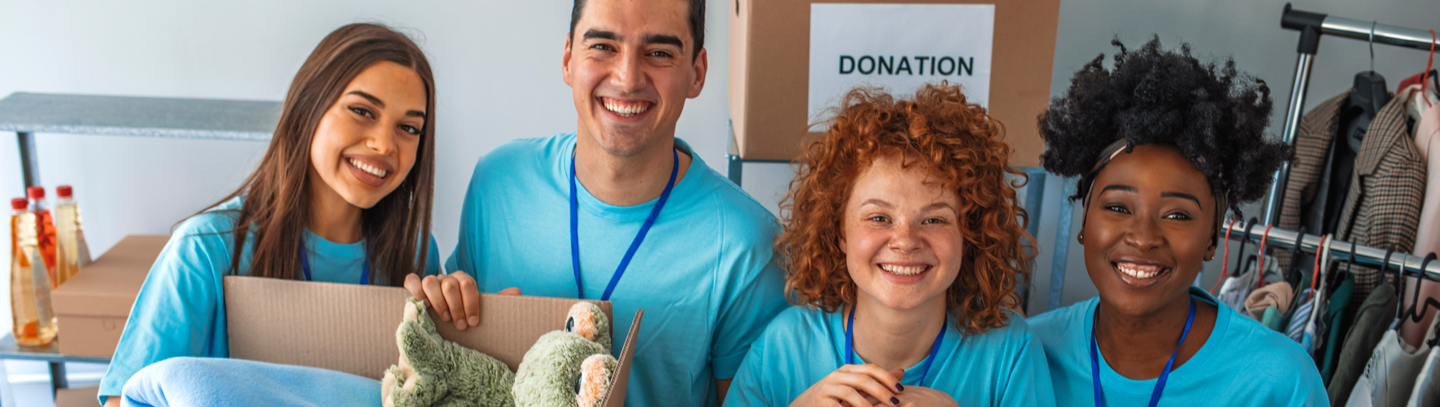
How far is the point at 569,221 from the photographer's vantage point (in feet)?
4.50

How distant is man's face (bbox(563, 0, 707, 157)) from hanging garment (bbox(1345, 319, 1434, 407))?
1318 mm

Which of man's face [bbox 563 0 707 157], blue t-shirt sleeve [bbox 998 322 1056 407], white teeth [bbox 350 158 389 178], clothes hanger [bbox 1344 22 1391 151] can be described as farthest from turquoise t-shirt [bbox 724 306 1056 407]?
clothes hanger [bbox 1344 22 1391 151]

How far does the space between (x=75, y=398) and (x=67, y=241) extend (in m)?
0.43

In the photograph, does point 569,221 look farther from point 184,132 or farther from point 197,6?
point 197,6

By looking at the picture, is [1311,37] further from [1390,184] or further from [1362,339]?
[1362,339]

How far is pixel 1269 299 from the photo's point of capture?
1635 millimetres

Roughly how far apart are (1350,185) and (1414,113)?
0.19 m

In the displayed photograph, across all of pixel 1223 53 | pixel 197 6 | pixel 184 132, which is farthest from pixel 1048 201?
pixel 197 6

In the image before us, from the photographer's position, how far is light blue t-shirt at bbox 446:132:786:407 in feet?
4.38

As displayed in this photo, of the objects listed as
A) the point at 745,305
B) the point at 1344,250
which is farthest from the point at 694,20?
the point at 1344,250

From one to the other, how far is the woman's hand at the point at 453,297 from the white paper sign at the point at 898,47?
0.65 metres

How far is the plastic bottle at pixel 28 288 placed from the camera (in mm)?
1778

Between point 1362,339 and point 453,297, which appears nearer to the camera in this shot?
point 453,297

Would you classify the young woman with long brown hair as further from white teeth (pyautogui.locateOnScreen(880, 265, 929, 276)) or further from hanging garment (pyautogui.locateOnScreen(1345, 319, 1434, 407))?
hanging garment (pyautogui.locateOnScreen(1345, 319, 1434, 407))
